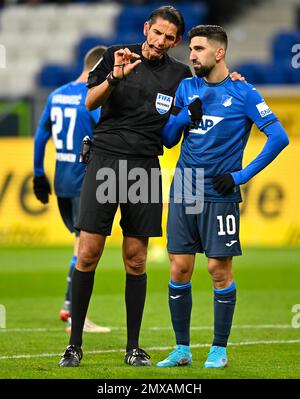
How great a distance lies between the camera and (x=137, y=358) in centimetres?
724

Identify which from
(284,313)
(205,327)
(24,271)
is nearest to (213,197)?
(205,327)

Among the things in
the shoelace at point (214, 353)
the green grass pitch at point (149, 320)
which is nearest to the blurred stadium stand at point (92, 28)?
the green grass pitch at point (149, 320)

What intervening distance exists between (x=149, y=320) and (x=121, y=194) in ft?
9.53

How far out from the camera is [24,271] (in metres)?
14.3

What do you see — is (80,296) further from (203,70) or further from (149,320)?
(149,320)

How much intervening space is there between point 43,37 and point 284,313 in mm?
16554

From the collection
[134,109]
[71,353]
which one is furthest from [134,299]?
[134,109]

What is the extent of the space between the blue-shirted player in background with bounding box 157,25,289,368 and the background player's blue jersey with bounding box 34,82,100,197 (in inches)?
94.4

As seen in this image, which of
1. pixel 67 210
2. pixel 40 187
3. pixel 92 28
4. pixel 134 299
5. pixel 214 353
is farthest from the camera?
pixel 92 28

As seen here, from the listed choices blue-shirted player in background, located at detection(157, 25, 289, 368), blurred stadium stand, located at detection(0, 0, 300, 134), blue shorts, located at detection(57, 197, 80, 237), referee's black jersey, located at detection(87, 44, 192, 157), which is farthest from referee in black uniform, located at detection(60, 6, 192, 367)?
blurred stadium stand, located at detection(0, 0, 300, 134)

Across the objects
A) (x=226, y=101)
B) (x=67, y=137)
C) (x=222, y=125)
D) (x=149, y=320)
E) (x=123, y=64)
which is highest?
(x=123, y=64)

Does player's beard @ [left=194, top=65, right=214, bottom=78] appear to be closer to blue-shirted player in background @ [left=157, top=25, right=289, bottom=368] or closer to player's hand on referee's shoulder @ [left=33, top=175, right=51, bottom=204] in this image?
blue-shirted player in background @ [left=157, top=25, right=289, bottom=368]

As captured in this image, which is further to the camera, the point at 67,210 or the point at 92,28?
the point at 92,28

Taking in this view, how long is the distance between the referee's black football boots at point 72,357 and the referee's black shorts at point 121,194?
0.81 meters
